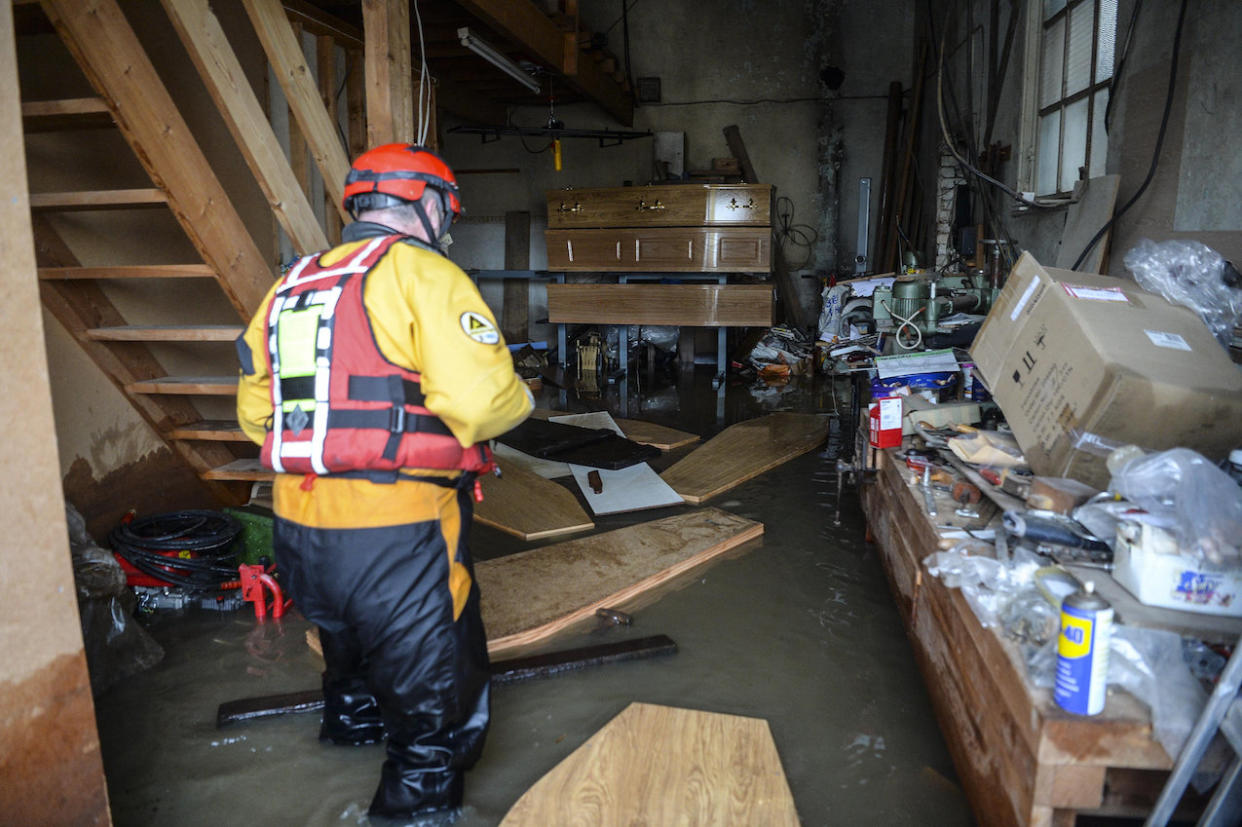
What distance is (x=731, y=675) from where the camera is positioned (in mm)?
2562

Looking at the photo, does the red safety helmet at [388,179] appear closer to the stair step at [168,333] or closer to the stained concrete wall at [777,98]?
the stair step at [168,333]

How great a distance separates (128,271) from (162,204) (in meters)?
0.31

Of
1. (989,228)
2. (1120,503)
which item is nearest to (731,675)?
(1120,503)

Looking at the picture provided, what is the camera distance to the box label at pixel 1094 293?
251cm

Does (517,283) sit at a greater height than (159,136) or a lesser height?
lesser

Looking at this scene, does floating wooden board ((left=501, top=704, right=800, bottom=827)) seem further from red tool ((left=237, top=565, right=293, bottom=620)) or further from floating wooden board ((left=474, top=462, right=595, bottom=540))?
floating wooden board ((left=474, top=462, right=595, bottom=540))

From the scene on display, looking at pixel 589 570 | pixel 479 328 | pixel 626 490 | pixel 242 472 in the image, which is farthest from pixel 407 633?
pixel 626 490

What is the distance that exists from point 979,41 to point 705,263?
274 centimetres

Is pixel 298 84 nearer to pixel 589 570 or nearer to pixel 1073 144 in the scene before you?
pixel 589 570

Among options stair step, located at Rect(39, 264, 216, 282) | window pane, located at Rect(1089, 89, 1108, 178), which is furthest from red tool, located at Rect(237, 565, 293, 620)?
window pane, located at Rect(1089, 89, 1108, 178)

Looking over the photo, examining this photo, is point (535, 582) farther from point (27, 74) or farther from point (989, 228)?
point (989, 228)

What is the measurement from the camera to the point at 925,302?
4.21 metres

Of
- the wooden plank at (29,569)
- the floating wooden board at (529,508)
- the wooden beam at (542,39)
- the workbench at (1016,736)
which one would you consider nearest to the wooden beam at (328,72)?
the wooden beam at (542,39)

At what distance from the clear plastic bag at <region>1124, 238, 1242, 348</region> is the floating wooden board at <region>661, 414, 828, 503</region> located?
2.23 m
